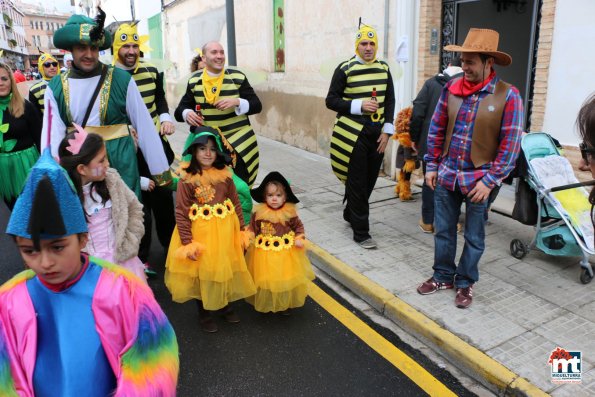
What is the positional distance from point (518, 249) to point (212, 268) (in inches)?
115

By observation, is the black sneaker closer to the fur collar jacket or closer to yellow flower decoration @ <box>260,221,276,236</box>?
yellow flower decoration @ <box>260,221,276,236</box>

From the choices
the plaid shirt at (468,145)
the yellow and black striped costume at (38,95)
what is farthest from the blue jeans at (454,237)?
the yellow and black striped costume at (38,95)

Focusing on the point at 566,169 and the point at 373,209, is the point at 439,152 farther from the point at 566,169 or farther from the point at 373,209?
the point at 373,209

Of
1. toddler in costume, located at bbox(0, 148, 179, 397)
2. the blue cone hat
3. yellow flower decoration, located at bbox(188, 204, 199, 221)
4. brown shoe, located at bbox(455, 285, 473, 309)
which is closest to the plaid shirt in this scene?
brown shoe, located at bbox(455, 285, 473, 309)

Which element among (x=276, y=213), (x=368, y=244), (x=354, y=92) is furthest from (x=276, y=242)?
(x=354, y=92)

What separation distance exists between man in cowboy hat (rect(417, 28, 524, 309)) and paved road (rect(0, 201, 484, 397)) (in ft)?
2.71

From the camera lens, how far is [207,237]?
3500 millimetres

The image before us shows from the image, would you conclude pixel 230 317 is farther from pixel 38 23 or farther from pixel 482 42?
pixel 38 23

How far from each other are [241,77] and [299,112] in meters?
5.56

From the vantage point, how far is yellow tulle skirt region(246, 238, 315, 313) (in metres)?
3.65

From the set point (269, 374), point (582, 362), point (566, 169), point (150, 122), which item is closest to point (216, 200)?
point (150, 122)

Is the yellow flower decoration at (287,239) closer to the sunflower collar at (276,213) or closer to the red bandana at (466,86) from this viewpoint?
the sunflower collar at (276,213)

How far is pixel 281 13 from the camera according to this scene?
10734mm

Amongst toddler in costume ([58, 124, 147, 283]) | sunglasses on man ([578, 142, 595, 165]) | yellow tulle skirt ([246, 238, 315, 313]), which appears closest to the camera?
sunglasses on man ([578, 142, 595, 165])
